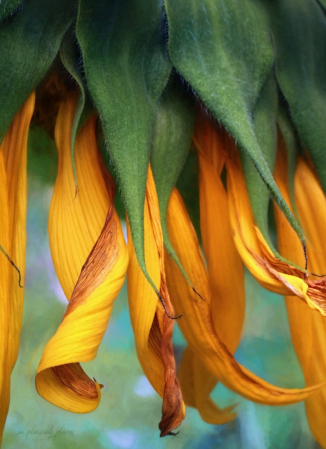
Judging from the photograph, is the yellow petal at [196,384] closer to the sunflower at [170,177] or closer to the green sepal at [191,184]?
the sunflower at [170,177]

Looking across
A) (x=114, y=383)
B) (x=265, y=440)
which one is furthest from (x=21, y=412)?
(x=265, y=440)

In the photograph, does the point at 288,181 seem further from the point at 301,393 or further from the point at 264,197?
the point at 301,393

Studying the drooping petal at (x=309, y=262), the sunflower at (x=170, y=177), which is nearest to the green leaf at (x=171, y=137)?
the sunflower at (x=170, y=177)

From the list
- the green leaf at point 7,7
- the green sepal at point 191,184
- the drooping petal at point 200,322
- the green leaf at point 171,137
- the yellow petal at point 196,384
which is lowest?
the yellow petal at point 196,384

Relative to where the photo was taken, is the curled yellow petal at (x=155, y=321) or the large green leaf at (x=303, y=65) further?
the large green leaf at (x=303, y=65)

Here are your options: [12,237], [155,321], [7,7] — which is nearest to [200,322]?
[155,321]

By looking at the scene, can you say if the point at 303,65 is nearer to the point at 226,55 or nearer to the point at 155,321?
the point at 226,55
